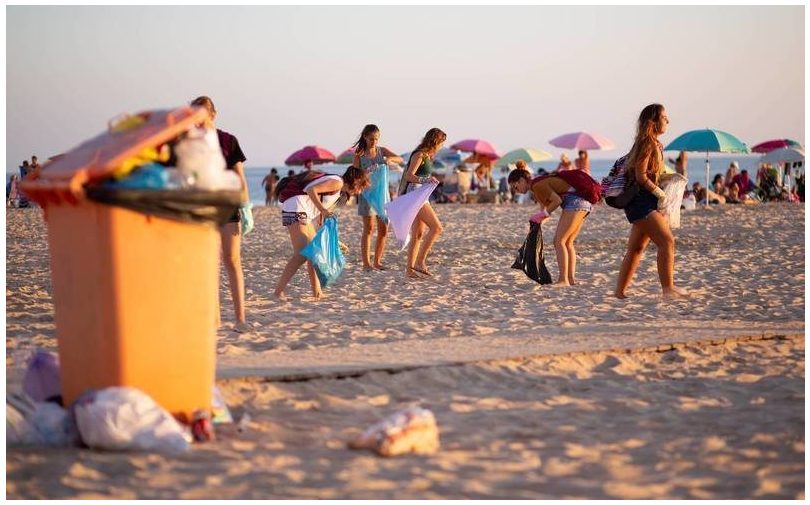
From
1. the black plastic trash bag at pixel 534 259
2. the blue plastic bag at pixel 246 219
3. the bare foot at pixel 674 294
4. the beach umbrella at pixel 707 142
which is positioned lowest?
the bare foot at pixel 674 294

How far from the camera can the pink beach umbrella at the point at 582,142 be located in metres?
26.7

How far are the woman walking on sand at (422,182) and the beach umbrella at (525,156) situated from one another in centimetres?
2022

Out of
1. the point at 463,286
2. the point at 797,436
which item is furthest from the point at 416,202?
the point at 797,436

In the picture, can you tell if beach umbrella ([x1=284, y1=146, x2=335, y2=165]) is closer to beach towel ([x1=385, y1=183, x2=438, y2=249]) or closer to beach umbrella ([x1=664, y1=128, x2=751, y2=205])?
beach umbrella ([x1=664, y1=128, x2=751, y2=205])

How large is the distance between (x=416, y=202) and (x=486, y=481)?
263 inches

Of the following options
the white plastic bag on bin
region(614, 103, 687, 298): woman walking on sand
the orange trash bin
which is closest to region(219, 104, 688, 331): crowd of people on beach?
region(614, 103, 687, 298): woman walking on sand

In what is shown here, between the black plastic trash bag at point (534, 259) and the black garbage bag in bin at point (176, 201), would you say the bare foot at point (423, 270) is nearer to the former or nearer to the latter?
the black plastic trash bag at point (534, 259)

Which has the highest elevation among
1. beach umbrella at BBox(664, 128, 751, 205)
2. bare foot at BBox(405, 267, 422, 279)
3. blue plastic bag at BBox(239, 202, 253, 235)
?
beach umbrella at BBox(664, 128, 751, 205)

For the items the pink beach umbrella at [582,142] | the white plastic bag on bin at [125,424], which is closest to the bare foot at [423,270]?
the white plastic bag on bin at [125,424]

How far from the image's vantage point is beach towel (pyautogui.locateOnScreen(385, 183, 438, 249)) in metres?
10.7

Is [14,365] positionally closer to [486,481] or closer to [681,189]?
[486,481]

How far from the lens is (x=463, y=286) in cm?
1026

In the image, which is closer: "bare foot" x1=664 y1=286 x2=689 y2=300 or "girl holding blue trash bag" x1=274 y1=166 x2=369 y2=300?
"girl holding blue trash bag" x1=274 y1=166 x2=369 y2=300

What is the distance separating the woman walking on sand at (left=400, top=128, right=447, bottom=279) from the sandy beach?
1.23 ft
